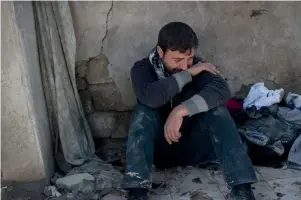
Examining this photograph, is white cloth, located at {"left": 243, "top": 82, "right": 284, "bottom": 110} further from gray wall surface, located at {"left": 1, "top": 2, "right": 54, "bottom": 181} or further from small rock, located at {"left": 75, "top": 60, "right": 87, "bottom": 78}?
gray wall surface, located at {"left": 1, "top": 2, "right": 54, "bottom": 181}

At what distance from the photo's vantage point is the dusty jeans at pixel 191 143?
2.86 m

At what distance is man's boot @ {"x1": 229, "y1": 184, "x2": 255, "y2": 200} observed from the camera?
2.84 m

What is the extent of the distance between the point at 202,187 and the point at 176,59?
35.6 inches

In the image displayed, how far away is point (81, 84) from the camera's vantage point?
12.3ft

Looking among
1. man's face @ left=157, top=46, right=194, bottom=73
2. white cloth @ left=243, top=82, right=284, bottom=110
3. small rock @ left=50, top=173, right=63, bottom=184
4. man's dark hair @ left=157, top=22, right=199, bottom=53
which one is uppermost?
man's dark hair @ left=157, top=22, right=199, bottom=53

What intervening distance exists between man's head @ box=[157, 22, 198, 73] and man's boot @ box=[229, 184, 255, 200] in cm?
87

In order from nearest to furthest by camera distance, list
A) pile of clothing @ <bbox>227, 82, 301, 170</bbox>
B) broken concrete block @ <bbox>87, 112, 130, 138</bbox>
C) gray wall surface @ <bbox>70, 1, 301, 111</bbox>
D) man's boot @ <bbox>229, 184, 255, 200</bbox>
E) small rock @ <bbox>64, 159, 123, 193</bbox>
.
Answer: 1. man's boot @ <bbox>229, 184, 255, 200</bbox>
2. small rock @ <bbox>64, 159, 123, 193</bbox>
3. pile of clothing @ <bbox>227, 82, 301, 170</bbox>
4. gray wall surface @ <bbox>70, 1, 301, 111</bbox>
5. broken concrete block @ <bbox>87, 112, 130, 138</bbox>

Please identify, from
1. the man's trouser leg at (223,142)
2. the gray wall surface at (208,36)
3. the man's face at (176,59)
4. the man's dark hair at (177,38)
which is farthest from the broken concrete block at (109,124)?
the man's dark hair at (177,38)

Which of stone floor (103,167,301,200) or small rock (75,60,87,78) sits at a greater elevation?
small rock (75,60,87,78)

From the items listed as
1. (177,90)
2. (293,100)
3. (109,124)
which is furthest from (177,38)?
(293,100)

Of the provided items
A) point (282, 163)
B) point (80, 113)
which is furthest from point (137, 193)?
point (282, 163)

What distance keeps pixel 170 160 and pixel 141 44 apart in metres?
0.96

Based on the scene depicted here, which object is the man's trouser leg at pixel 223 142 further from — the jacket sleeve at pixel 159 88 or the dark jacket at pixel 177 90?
the jacket sleeve at pixel 159 88

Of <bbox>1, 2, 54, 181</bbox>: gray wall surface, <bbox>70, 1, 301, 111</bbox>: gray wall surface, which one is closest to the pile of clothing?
<bbox>70, 1, 301, 111</bbox>: gray wall surface
